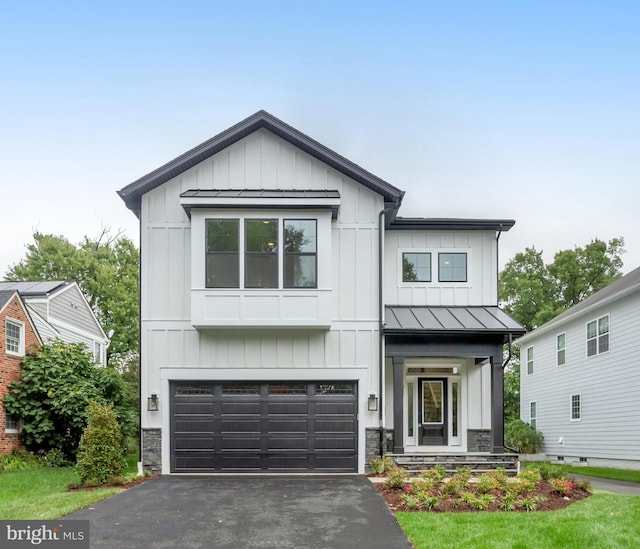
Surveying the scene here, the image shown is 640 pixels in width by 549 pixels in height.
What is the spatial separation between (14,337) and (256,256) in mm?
8814

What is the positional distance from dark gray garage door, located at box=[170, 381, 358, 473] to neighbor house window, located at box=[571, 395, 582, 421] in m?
11.4

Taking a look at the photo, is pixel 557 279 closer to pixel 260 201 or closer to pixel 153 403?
pixel 260 201

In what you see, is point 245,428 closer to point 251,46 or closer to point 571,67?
point 251,46

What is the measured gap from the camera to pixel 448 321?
544 inches

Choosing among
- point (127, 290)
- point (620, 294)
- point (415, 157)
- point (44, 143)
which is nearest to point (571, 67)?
point (620, 294)

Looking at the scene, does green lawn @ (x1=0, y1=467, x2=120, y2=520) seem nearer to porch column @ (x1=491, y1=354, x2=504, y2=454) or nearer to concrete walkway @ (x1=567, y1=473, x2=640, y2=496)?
porch column @ (x1=491, y1=354, x2=504, y2=454)

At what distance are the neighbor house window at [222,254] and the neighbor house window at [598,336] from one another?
1254 cm

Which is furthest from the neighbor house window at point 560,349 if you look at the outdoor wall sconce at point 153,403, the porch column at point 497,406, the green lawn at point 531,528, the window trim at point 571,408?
the outdoor wall sconce at point 153,403

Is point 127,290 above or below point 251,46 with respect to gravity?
below

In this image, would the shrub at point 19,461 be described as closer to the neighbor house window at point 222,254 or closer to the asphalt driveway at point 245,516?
the asphalt driveway at point 245,516

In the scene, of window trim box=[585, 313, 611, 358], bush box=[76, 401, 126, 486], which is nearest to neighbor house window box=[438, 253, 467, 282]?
window trim box=[585, 313, 611, 358]

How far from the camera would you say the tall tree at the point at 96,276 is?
3688 centimetres

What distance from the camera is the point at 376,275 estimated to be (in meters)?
13.5

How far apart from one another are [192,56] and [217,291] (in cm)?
841
